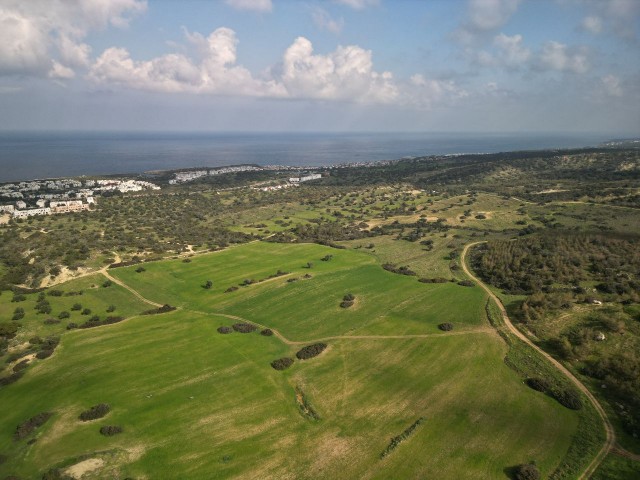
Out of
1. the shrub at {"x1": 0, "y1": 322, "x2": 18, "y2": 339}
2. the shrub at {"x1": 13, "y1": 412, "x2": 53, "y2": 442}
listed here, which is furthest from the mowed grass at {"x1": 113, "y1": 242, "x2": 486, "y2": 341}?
the shrub at {"x1": 13, "y1": 412, "x2": 53, "y2": 442}

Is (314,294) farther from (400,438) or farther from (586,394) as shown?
Answer: (586,394)

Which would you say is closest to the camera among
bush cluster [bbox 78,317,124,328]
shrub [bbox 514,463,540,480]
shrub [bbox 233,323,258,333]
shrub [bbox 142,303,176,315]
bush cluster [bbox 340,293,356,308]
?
shrub [bbox 514,463,540,480]

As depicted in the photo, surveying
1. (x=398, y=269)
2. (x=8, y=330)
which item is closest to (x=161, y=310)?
(x=8, y=330)

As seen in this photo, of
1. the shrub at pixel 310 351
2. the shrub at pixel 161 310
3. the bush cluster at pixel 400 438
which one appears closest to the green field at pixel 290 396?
the bush cluster at pixel 400 438

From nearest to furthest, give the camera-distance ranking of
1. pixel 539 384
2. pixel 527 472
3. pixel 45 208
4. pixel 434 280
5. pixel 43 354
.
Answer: pixel 527 472
pixel 539 384
pixel 43 354
pixel 434 280
pixel 45 208

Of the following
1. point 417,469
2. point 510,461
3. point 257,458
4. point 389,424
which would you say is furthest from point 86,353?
point 510,461

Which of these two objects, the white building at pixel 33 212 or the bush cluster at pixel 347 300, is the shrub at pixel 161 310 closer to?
the bush cluster at pixel 347 300

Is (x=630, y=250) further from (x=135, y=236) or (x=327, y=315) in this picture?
(x=135, y=236)

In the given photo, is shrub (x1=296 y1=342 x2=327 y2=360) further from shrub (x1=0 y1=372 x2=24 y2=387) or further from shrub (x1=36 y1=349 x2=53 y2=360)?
shrub (x1=0 y1=372 x2=24 y2=387)
